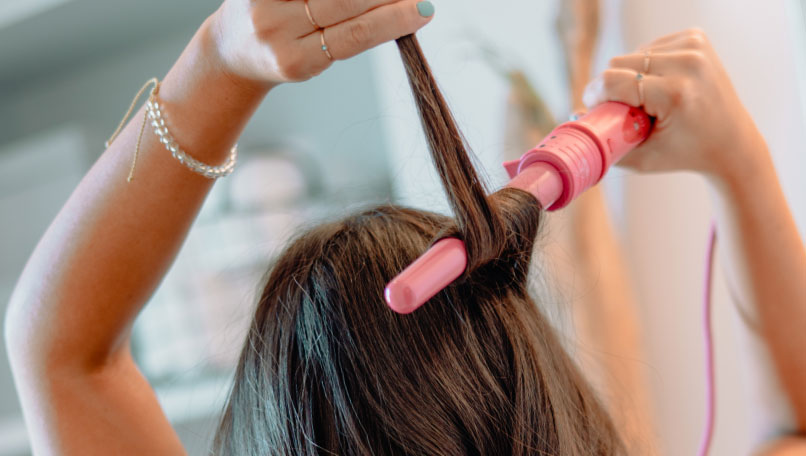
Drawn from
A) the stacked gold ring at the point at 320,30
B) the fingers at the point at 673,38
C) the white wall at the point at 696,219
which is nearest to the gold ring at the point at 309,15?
the stacked gold ring at the point at 320,30

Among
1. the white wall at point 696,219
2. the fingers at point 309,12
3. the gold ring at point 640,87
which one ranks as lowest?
the white wall at point 696,219

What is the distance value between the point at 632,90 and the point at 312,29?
23 cm

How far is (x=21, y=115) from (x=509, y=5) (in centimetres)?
196

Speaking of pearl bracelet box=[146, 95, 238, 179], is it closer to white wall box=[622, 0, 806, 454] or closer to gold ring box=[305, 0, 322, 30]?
gold ring box=[305, 0, 322, 30]

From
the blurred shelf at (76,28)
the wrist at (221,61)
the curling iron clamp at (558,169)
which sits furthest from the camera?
the blurred shelf at (76,28)

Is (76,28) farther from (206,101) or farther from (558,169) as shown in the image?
(558,169)

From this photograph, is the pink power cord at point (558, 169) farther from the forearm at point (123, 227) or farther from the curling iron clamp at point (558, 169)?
the forearm at point (123, 227)

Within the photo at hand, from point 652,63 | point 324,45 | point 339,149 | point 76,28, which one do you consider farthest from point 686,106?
point 76,28

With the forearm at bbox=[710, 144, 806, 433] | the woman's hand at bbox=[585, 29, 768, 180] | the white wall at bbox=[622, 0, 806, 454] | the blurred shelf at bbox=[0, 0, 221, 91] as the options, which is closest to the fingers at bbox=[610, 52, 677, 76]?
the woman's hand at bbox=[585, 29, 768, 180]

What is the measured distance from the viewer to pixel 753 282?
55 cm

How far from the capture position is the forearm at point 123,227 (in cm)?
45

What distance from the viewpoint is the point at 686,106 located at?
486mm

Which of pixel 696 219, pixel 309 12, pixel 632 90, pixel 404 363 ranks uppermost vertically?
pixel 309 12

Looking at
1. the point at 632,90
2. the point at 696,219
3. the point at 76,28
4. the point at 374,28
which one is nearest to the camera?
the point at 374,28
